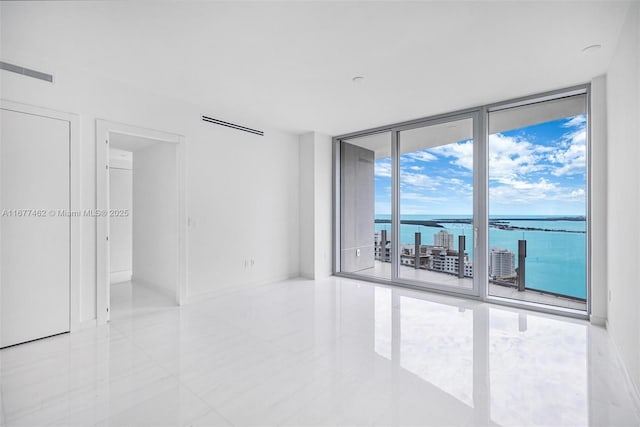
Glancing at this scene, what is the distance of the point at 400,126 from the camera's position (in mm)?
5094

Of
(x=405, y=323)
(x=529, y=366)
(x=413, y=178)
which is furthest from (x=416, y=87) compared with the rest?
(x=529, y=366)

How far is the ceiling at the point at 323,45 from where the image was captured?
2.29 metres

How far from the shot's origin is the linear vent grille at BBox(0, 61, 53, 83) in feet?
9.35

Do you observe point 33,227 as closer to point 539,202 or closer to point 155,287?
point 155,287

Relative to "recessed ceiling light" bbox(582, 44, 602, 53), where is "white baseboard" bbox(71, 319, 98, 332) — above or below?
below

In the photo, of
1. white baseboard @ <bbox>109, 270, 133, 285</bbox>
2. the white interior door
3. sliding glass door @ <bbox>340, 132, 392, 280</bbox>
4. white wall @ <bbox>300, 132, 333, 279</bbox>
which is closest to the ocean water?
sliding glass door @ <bbox>340, 132, 392, 280</bbox>

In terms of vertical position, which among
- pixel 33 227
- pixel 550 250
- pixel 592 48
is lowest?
pixel 550 250

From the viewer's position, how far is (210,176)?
4.52 meters

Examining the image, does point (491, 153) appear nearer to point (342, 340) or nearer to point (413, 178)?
point (413, 178)

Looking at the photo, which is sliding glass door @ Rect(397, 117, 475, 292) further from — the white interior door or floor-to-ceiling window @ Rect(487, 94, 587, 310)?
the white interior door

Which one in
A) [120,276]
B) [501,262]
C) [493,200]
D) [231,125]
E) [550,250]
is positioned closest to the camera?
[550,250]

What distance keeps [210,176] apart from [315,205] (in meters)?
1.93

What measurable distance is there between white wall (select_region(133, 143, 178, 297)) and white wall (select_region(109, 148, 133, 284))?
1.85 ft

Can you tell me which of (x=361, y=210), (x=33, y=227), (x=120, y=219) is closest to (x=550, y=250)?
(x=361, y=210)
